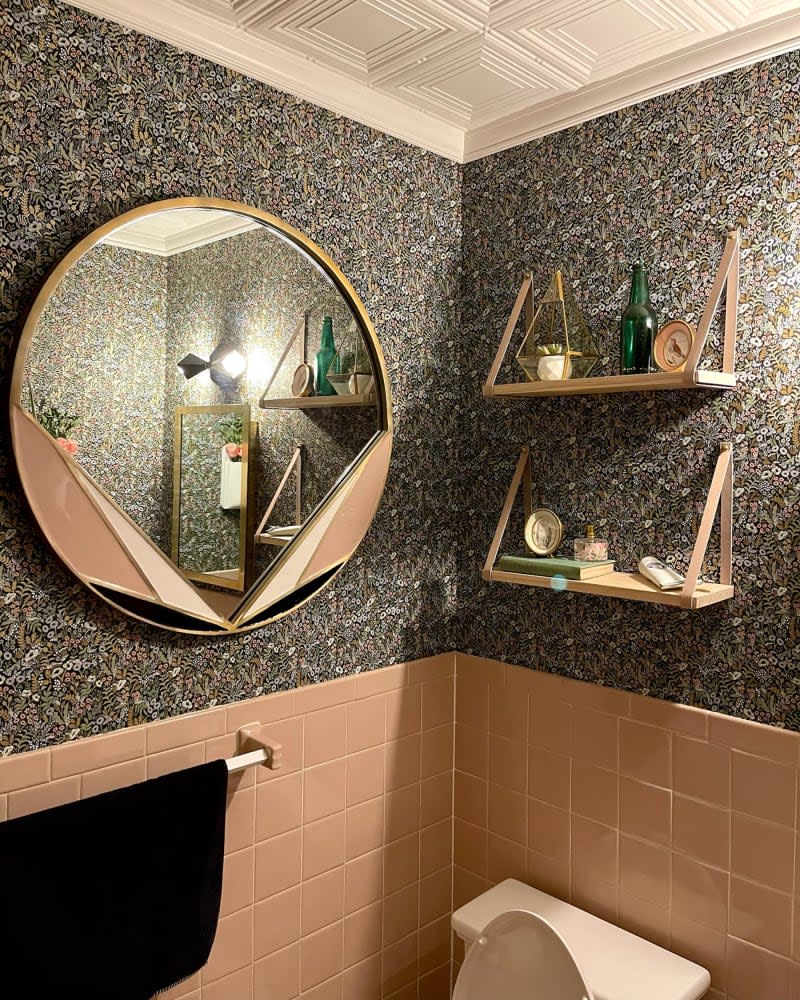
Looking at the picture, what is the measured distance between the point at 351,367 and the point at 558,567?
0.65 metres

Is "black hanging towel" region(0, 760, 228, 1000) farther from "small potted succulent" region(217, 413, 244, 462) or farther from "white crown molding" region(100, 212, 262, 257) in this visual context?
"white crown molding" region(100, 212, 262, 257)

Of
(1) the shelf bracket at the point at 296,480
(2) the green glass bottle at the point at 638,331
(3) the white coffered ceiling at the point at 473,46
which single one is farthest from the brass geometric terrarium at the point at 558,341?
(1) the shelf bracket at the point at 296,480

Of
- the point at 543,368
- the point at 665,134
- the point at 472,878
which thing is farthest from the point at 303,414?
the point at 472,878

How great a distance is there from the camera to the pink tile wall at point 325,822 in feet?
4.93

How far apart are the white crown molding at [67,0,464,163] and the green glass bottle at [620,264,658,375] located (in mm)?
683

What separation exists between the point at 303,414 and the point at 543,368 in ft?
1.75

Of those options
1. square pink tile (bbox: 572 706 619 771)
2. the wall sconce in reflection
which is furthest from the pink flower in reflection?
square pink tile (bbox: 572 706 619 771)

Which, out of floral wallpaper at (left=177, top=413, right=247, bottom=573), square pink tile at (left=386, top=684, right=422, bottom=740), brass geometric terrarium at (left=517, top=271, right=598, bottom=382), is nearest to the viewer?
floral wallpaper at (left=177, top=413, right=247, bottom=573)

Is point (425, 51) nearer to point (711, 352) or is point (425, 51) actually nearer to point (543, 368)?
point (543, 368)

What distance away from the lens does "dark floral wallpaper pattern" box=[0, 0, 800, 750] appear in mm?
1364

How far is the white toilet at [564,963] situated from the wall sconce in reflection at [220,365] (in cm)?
122

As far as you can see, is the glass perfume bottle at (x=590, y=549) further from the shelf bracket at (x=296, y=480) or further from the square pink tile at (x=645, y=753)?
the shelf bracket at (x=296, y=480)

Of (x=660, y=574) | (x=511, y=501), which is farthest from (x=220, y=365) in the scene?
(x=660, y=574)

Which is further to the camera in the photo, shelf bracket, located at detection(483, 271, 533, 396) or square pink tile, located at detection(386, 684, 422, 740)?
square pink tile, located at detection(386, 684, 422, 740)
